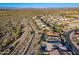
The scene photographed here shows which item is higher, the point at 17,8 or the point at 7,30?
the point at 17,8

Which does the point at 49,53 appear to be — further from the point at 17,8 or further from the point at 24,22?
the point at 17,8

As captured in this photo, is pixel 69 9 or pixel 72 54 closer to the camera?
pixel 72 54

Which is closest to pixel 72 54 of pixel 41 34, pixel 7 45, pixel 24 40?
pixel 41 34

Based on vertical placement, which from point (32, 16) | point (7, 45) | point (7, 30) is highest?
point (32, 16)
